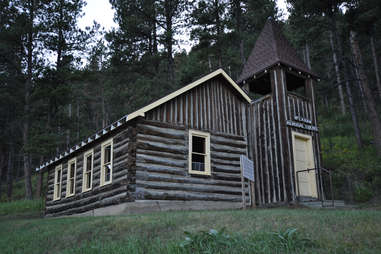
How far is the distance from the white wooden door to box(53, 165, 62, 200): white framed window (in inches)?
518

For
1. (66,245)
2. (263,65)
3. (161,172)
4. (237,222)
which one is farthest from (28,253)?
(263,65)

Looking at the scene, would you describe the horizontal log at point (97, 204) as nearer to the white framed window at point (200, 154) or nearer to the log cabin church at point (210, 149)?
the log cabin church at point (210, 149)

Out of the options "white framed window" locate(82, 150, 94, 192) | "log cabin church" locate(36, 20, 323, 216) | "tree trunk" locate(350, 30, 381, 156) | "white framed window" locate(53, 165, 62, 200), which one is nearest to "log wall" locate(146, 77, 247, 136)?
"log cabin church" locate(36, 20, 323, 216)

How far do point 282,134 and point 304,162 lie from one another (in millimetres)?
1875

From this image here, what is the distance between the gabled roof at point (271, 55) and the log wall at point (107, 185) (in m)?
7.96

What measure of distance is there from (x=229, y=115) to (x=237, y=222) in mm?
9467

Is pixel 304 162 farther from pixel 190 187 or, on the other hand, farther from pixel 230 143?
pixel 190 187

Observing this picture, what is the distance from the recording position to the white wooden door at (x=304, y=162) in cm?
1691

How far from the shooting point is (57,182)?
2209 cm

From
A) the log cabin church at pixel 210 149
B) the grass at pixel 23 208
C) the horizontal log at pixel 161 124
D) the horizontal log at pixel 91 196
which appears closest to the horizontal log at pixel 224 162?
the log cabin church at pixel 210 149

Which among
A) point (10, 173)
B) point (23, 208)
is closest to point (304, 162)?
point (23, 208)

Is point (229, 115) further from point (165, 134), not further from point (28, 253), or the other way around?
point (28, 253)

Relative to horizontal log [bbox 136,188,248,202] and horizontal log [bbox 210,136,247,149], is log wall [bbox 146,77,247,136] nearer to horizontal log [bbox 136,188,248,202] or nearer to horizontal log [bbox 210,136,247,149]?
horizontal log [bbox 210,136,247,149]

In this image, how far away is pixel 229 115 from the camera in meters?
17.3
